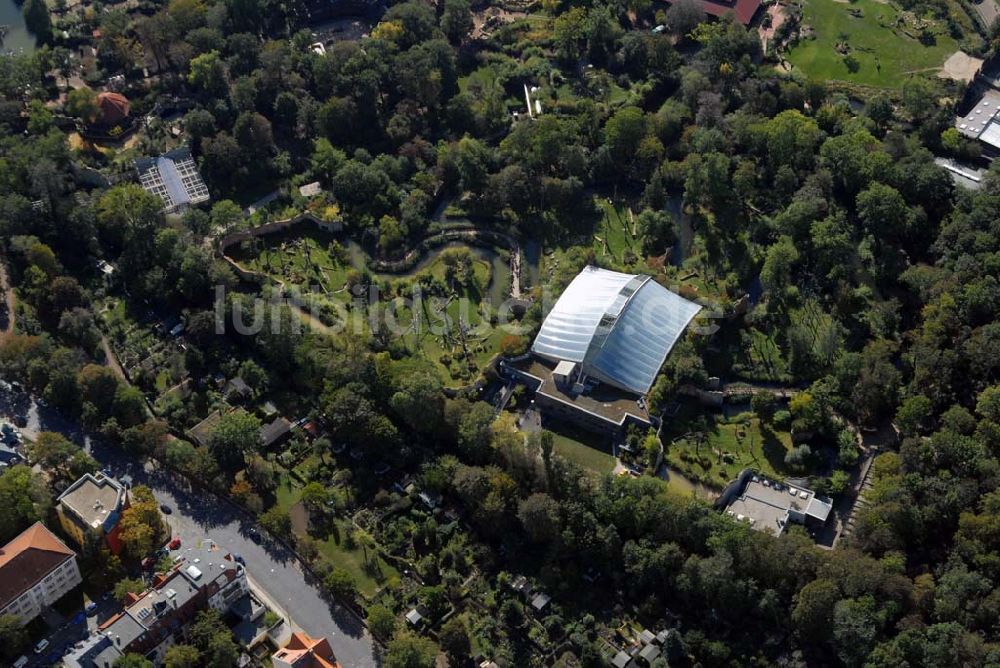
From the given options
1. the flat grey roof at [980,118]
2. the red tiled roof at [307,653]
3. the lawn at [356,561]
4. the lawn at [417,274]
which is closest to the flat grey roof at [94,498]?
the lawn at [356,561]

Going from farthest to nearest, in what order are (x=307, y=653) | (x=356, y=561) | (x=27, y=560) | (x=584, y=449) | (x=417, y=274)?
1. (x=417, y=274)
2. (x=584, y=449)
3. (x=356, y=561)
4. (x=27, y=560)
5. (x=307, y=653)

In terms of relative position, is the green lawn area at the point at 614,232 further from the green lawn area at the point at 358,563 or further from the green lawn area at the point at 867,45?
the green lawn area at the point at 358,563

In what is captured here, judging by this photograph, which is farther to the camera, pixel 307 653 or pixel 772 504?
pixel 772 504

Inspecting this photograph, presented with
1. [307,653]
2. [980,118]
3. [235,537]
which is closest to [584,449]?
[307,653]

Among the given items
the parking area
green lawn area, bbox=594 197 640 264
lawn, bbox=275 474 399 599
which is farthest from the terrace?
the parking area

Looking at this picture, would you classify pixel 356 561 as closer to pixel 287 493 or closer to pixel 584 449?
pixel 287 493

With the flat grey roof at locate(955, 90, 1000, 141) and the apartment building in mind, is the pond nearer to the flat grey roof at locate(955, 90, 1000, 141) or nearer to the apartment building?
the apartment building

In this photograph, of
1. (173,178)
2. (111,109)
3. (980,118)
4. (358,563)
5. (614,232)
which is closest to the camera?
(358,563)
